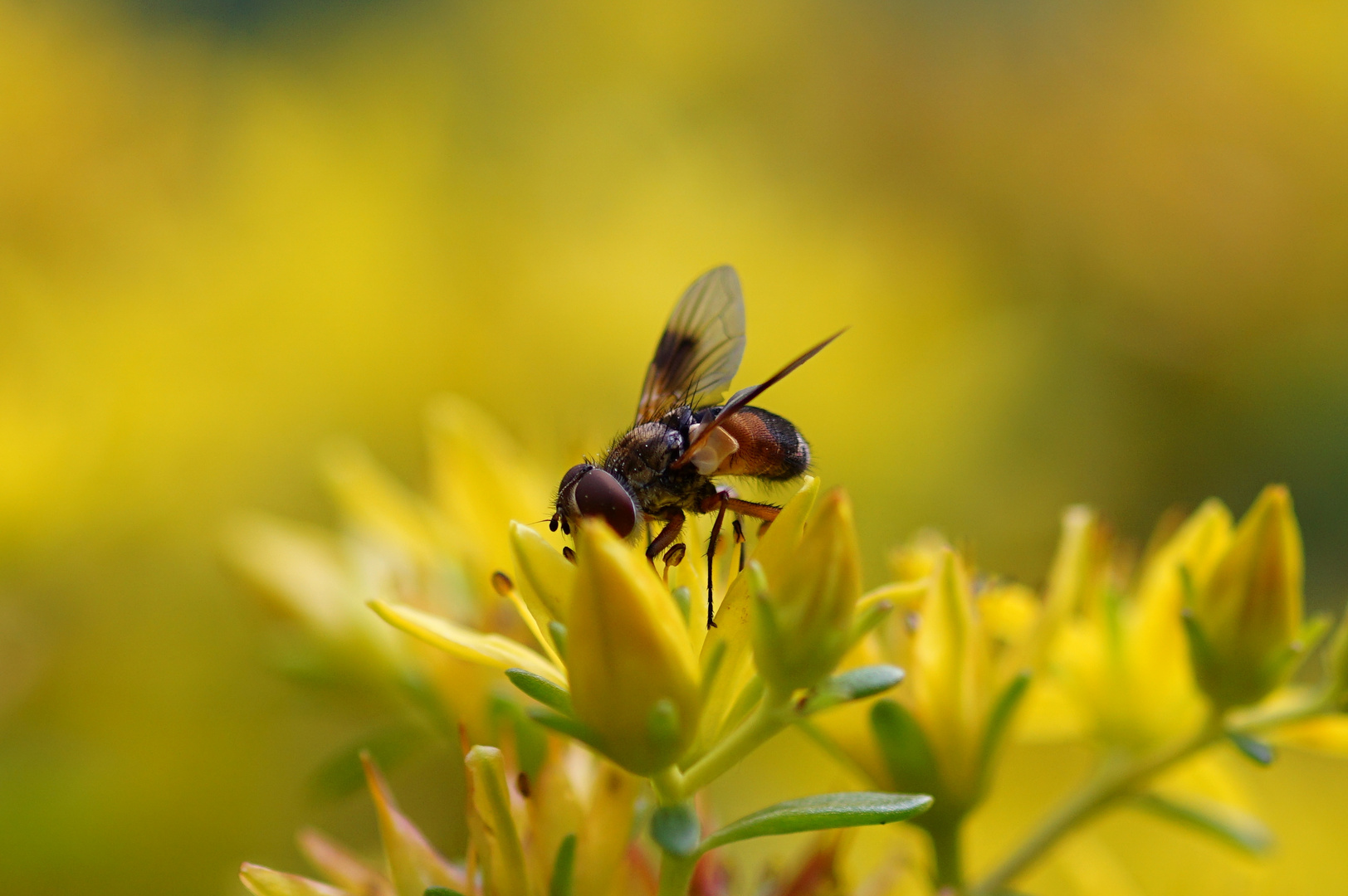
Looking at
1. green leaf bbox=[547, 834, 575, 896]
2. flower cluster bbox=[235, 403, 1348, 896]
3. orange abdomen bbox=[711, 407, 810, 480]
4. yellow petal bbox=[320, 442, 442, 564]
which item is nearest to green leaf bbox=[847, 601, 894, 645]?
flower cluster bbox=[235, 403, 1348, 896]

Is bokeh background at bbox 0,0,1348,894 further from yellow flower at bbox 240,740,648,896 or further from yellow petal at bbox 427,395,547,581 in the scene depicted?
yellow flower at bbox 240,740,648,896

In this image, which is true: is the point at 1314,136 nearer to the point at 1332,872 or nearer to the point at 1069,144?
the point at 1069,144

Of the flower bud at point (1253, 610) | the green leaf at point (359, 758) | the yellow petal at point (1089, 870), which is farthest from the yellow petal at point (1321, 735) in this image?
the green leaf at point (359, 758)

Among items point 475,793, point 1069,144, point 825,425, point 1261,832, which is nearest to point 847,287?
point 825,425

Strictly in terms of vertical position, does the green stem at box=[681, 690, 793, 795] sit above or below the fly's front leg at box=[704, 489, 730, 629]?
below

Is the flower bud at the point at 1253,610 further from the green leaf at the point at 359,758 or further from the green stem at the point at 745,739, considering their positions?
the green leaf at the point at 359,758

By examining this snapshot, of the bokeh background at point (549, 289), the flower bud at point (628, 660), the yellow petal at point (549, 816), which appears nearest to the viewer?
the flower bud at point (628, 660)
